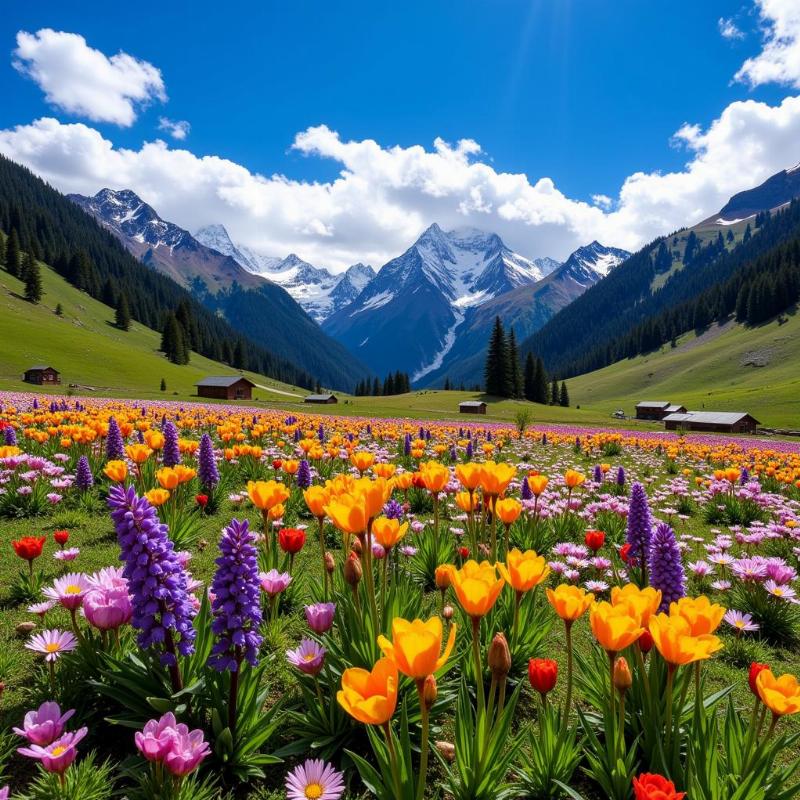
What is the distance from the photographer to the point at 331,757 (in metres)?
3.07

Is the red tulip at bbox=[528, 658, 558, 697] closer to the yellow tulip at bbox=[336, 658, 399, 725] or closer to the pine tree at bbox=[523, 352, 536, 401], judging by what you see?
the yellow tulip at bbox=[336, 658, 399, 725]

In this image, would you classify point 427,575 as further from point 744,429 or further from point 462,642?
point 744,429

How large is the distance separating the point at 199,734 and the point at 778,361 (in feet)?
490

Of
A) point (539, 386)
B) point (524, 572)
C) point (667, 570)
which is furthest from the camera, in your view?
point (539, 386)

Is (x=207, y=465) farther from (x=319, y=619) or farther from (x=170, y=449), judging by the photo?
(x=319, y=619)

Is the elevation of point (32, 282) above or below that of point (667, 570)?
above

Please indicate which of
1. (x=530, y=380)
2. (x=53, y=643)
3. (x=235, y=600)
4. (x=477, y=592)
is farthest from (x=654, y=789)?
(x=530, y=380)

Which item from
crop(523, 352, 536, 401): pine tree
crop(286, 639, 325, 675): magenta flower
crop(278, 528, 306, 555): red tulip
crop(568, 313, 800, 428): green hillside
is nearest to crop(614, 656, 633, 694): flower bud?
crop(286, 639, 325, 675): magenta flower

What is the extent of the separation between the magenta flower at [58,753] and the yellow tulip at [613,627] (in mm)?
2515

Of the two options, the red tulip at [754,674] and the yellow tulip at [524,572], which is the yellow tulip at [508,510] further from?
the red tulip at [754,674]

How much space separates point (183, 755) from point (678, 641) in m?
2.35

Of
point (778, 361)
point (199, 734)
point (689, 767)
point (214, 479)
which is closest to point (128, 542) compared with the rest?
point (199, 734)

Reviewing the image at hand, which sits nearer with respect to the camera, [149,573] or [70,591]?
[149,573]

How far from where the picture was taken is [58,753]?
2.35 metres
